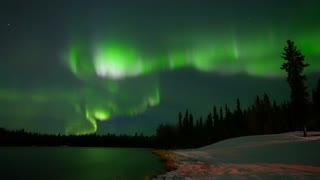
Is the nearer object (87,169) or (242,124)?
(87,169)

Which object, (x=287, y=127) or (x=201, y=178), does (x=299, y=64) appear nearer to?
(x=201, y=178)

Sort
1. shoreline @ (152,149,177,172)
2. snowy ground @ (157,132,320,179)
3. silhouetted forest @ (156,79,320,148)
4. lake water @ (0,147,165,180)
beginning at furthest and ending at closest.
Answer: silhouetted forest @ (156,79,320,148) → lake water @ (0,147,165,180) → shoreline @ (152,149,177,172) → snowy ground @ (157,132,320,179)

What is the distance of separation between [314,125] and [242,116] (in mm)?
49942

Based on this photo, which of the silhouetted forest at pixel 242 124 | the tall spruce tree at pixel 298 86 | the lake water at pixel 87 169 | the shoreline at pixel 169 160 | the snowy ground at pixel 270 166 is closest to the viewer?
the snowy ground at pixel 270 166

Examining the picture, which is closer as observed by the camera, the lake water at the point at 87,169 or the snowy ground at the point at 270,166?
the snowy ground at the point at 270,166

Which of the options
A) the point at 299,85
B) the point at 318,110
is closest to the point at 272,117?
the point at 318,110

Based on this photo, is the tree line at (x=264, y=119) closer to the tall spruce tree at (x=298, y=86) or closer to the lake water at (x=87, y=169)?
the tall spruce tree at (x=298, y=86)

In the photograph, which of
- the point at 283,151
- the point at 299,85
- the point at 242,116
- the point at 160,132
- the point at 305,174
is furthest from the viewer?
the point at 160,132

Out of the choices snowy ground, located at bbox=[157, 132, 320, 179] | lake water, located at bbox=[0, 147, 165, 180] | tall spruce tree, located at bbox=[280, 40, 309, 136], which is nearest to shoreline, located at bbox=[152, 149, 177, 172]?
lake water, located at bbox=[0, 147, 165, 180]

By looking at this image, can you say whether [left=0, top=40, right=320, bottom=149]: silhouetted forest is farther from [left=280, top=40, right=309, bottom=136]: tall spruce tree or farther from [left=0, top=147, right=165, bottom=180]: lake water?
[left=0, top=147, right=165, bottom=180]: lake water

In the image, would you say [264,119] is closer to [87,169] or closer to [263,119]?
[263,119]

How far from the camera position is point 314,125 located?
8512 centimetres

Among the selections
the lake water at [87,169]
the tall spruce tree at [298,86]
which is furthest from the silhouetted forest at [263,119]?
the lake water at [87,169]

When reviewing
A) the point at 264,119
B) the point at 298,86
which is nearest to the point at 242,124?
the point at 264,119
